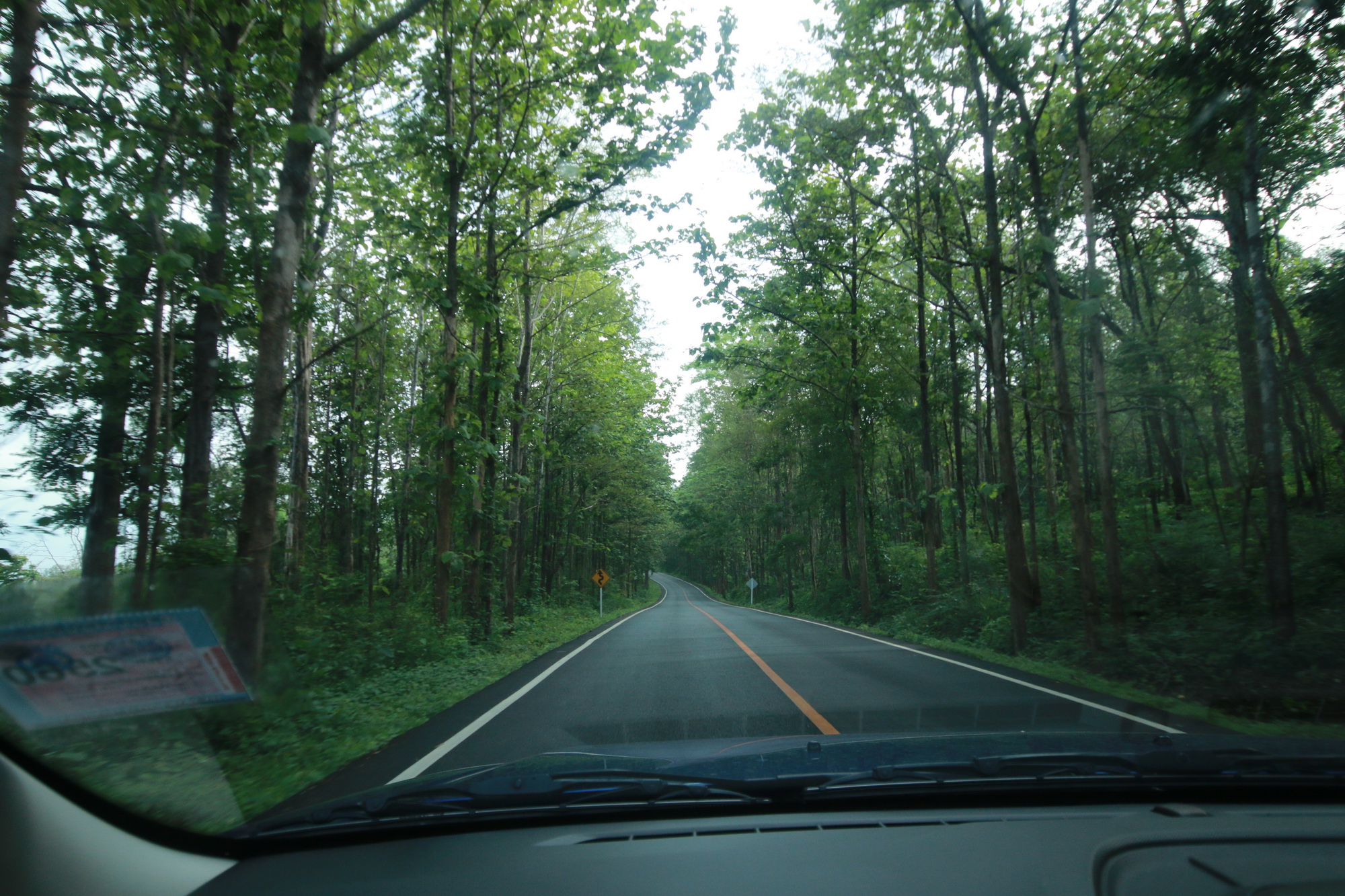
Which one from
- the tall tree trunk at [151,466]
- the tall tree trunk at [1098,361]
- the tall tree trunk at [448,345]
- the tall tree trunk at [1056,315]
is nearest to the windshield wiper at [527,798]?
the tall tree trunk at [151,466]

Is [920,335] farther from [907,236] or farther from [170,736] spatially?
[170,736]

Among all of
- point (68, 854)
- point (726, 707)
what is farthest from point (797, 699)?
point (68, 854)

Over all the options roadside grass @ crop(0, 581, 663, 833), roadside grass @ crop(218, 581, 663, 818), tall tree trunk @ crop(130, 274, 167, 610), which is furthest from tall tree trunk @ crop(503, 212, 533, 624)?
roadside grass @ crop(0, 581, 663, 833)

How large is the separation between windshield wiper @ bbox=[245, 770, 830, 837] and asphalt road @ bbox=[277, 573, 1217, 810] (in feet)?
2.99

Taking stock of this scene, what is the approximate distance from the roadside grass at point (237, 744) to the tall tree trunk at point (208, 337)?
2810 mm

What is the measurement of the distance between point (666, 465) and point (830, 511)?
44.1ft

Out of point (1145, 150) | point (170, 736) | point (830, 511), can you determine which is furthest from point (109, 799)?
point (830, 511)

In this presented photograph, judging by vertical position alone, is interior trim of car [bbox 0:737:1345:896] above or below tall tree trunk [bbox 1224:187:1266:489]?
below

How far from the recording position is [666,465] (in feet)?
142

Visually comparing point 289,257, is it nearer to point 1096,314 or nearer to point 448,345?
point 448,345

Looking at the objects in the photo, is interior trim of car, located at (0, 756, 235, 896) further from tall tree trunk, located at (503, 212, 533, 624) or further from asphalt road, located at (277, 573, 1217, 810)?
tall tree trunk, located at (503, 212, 533, 624)

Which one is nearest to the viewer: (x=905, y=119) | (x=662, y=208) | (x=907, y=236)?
(x=662, y=208)

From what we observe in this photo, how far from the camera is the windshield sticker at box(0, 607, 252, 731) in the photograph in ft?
9.86

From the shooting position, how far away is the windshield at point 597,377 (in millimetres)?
4742
